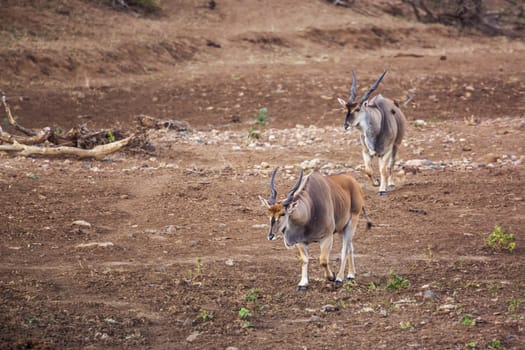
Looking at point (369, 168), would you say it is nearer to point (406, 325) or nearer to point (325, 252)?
point (325, 252)

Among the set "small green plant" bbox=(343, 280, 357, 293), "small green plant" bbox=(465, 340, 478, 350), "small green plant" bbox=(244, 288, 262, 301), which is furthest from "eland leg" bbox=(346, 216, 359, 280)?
"small green plant" bbox=(465, 340, 478, 350)

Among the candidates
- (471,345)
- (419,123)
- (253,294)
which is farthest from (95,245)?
(419,123)

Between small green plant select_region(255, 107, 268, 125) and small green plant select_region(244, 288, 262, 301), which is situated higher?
small green plant select_region(244, 288, 262, 301)

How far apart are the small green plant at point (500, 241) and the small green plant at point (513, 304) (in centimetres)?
164

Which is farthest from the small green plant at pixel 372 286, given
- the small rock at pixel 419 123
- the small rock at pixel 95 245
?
the small rock at pixel 419 123

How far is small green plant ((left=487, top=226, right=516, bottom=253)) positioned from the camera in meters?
8.88

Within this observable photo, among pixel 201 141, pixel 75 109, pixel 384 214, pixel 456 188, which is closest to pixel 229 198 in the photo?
pixel 384 214

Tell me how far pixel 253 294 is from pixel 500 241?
2.87 m

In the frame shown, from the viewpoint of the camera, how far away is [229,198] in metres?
11.3

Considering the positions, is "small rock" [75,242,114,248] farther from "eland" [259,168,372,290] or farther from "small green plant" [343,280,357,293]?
"small green plant" [343,280,357,293]

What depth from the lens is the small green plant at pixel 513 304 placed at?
702 cm

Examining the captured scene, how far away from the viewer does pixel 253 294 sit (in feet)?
24.7

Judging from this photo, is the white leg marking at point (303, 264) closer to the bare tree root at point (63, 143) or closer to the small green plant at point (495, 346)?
the small green plant at point (495, 346)

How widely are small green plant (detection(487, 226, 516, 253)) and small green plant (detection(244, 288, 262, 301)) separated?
2731 mm
